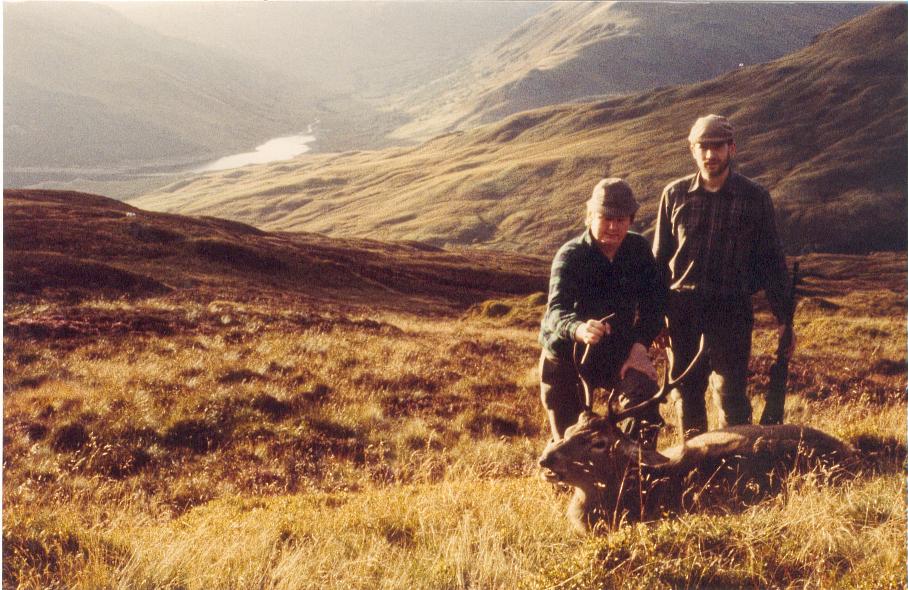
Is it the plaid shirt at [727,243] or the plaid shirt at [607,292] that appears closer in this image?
the plaid shirt at [607,292]

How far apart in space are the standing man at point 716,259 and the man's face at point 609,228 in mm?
925

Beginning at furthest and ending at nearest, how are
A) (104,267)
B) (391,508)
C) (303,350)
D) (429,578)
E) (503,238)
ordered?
(503,238)
(104,267)
(303,350)
(391,508)
(429,578)

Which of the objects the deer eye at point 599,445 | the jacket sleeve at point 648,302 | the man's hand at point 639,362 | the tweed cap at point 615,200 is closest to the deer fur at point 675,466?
the deer eye at point 599,445

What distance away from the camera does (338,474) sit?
772cm

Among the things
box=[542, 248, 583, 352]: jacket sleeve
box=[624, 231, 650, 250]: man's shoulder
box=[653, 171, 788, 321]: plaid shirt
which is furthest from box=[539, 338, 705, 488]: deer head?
box=[653, 171, 788, 321]: plaid shirt

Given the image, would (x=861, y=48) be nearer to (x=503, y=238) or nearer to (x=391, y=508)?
(x=503, y=238)

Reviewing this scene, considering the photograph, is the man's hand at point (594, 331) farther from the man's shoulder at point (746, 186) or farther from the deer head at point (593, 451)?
the man's shoulder at point (746, 186)

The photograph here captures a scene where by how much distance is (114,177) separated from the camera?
19238cm

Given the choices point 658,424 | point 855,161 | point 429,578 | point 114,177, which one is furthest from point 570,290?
point 114,177

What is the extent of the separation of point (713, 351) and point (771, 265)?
96 cm

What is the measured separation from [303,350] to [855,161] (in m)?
121

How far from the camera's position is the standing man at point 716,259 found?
5.41m

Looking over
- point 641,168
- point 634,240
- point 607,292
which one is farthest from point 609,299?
point 641,168

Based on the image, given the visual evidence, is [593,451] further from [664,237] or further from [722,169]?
[722,169]
